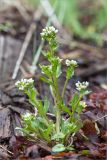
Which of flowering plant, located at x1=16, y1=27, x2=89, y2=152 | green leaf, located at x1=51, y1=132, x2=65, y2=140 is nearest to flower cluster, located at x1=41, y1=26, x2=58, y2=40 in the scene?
flowering plant, located at x1=16, y1=27, x2=89, y2=152

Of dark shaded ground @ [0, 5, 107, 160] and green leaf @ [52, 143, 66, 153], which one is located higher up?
dark shaded ground @ [0, 5, 107, 160]

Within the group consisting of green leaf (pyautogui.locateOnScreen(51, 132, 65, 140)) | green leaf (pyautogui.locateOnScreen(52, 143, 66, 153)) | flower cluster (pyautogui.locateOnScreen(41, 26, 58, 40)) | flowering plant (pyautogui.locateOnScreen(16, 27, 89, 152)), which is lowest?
green leaf (pyautogui.locateOnScreen(52, 143, 66, 153))

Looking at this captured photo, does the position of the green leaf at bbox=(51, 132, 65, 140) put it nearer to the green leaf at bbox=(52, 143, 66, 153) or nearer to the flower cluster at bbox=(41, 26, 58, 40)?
the green leaf at bbox=(52, 143, 66, 153)

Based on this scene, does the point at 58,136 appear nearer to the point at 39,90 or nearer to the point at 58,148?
the point at 58,148

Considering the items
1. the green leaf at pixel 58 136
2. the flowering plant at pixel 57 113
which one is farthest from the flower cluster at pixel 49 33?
the green leaf at pixel 58 136

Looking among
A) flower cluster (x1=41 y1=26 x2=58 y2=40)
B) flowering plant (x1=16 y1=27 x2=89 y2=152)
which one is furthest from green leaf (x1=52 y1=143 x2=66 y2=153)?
flower cluster (x1=41 y1=26 x2=58 y2=40)

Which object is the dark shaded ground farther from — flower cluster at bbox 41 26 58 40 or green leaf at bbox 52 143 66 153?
flower cluster at bbox 41 26 58 40

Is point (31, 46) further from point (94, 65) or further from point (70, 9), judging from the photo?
point (70, 9)

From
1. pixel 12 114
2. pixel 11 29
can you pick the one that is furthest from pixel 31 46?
pixel 12 114

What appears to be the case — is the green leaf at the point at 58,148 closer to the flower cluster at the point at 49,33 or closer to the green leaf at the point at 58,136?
the green leaf at the point at 58,136
